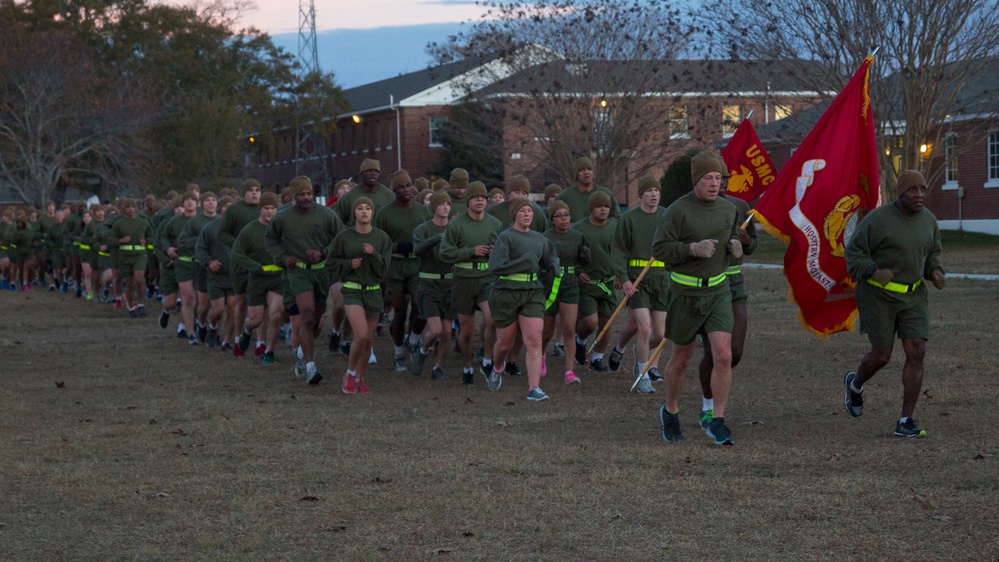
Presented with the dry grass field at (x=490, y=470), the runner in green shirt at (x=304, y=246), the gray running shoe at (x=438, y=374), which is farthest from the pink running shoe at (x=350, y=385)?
the gray running shoe at (x=438, y=374)

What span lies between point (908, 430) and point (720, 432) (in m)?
1.38

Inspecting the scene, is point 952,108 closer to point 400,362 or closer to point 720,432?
point 400,362

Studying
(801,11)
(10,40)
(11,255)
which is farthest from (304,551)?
(10,40)

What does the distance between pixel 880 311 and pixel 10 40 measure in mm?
55416

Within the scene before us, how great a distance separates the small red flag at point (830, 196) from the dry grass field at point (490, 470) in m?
1.08

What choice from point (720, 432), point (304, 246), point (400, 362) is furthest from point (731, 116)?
point (720, 432)

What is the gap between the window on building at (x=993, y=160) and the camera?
145 ft

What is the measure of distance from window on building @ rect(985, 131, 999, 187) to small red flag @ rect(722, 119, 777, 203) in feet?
108

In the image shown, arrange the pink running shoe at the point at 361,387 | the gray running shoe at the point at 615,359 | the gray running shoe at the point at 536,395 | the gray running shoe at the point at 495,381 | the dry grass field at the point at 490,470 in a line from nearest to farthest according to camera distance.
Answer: the dry grass field at the point at 490,470 < the gray running shoe at the point at 536,395 < the gray running shoe at the point at 495,381 < the pink running shoe at the point at 361,387 < the gray running shoe at the point at 615,359

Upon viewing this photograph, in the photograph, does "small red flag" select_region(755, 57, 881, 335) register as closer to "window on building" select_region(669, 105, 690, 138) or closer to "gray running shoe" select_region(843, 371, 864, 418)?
"gray running shoe" select_region(843, 371, 864, 418)

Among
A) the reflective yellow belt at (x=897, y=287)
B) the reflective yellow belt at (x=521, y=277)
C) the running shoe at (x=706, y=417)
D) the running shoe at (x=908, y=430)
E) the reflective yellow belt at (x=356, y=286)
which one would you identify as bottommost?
the running shoe at (x=908, y=430)

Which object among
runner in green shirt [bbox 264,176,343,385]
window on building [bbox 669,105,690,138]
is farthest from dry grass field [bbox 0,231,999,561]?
window on building [bbox 669,105,690,138]

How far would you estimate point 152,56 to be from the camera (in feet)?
227

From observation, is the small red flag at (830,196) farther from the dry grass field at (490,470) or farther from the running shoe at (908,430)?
the running shoe at (908,430)
